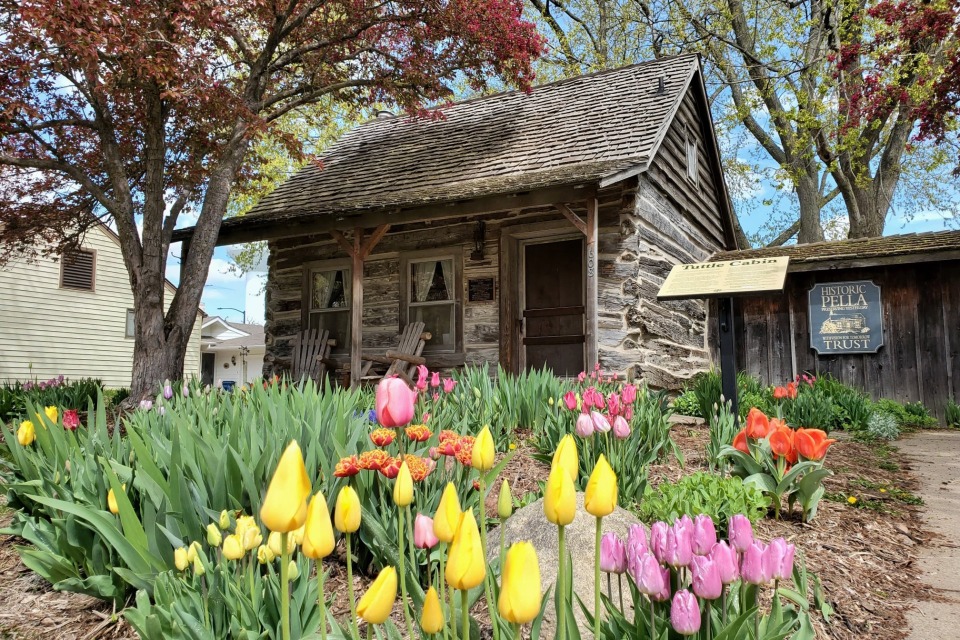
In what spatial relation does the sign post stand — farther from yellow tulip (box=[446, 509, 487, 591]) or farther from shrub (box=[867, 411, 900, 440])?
yellow tulip (box=[446, 509, 487, 591])

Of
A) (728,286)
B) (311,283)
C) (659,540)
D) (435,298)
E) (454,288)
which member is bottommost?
(659,540)

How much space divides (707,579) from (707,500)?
1.57m

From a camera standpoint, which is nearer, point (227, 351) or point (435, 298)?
point (435, 298)

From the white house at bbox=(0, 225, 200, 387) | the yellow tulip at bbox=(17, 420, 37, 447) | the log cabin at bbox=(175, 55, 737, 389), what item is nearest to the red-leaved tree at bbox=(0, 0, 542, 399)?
the log cabin at bbox=(175, 55, 737, 389)

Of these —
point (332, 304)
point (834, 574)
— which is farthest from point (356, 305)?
point (834, 574)

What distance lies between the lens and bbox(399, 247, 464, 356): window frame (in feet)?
33.7

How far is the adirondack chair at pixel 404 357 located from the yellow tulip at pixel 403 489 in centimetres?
787

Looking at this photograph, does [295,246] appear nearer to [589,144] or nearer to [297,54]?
[297,54]

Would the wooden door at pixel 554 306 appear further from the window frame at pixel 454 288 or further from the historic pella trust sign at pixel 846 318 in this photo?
the historic pella trust sign at pixel 846 318

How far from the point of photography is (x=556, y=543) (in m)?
2.33

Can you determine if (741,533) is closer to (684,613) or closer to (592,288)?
(684,613)

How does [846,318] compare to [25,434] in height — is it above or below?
above

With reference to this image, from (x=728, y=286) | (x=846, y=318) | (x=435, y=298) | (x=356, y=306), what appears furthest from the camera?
(x=435, y=298)

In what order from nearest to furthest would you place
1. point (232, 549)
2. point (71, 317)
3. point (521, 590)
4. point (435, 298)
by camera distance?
1. point (521, 590)
2. point (232, 549)
3. point (435, 298)
4. point (71, 317)
